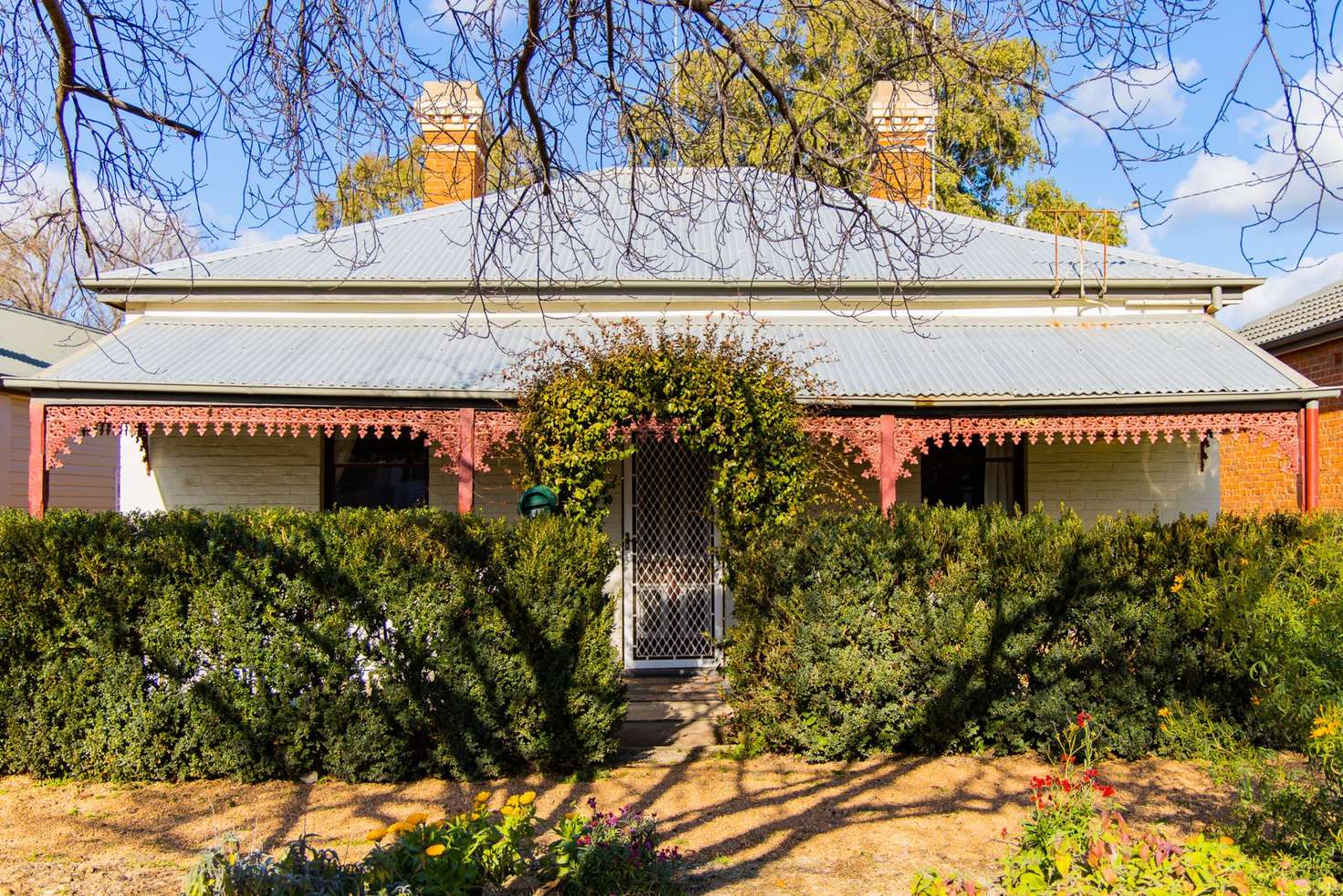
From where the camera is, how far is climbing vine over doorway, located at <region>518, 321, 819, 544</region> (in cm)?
768

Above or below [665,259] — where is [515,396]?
below

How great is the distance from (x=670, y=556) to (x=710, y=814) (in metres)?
4.43

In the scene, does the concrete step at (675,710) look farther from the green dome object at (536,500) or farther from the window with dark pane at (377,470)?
the window with dark pane at (377,470)

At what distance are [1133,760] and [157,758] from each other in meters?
→ 6.33

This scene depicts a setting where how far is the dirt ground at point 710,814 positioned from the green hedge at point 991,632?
1.04 ft

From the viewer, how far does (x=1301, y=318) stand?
15.7 m

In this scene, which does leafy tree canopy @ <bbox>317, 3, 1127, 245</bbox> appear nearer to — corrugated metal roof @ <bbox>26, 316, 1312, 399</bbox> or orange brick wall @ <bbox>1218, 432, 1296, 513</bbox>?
corrugated metal roof @ <bbox>26, 316, 1312, 399</bbox>

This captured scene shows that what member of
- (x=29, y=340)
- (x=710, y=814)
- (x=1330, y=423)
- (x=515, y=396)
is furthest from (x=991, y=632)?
(x=29, y=340)

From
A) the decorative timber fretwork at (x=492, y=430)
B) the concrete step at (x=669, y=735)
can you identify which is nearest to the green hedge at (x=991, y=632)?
the concrete step at (x=669, y=735)

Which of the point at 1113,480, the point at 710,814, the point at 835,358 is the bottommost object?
the point at 710,814

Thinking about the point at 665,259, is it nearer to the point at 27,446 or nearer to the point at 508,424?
the point at 508,424

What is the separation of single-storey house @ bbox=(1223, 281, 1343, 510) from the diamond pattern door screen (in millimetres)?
8691

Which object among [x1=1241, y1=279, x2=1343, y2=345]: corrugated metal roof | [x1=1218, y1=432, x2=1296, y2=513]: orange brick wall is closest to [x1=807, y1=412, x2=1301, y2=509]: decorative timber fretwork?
[x1=1218, y1=432, x2=1296, y2=513]: orange brick wall

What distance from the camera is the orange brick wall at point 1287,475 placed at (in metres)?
13.8
